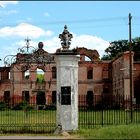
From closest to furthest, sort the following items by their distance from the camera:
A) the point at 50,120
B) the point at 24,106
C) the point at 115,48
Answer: the point at 24,106 → the point at 50,120 → the point at 115,48

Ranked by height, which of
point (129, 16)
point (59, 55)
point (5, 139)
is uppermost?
point (129, 16)

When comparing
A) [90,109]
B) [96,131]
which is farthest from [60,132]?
[90,109]

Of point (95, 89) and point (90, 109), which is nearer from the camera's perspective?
point (90, 109)

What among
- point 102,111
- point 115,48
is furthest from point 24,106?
point 115,48

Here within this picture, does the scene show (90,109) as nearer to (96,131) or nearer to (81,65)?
(96,131)

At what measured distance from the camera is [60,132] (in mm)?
18188

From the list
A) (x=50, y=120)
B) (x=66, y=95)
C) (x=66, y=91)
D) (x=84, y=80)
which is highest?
(x=84, y=80)

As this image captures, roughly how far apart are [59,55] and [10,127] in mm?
4008

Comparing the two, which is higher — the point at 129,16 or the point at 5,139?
the point at 129,16

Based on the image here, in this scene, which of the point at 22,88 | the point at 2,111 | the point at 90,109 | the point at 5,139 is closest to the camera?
the point at 5,139

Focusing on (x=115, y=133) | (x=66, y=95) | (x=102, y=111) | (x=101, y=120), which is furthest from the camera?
(x=101, y=120)

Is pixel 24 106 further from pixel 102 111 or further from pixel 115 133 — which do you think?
pixel 115 133

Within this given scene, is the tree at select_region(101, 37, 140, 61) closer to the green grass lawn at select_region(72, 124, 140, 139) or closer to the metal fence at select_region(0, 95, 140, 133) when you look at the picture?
the metal fence at select_region(0, 95, 140, 133)

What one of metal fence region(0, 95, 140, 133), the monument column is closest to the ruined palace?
metal fence region(0, 95, 140, 133)
